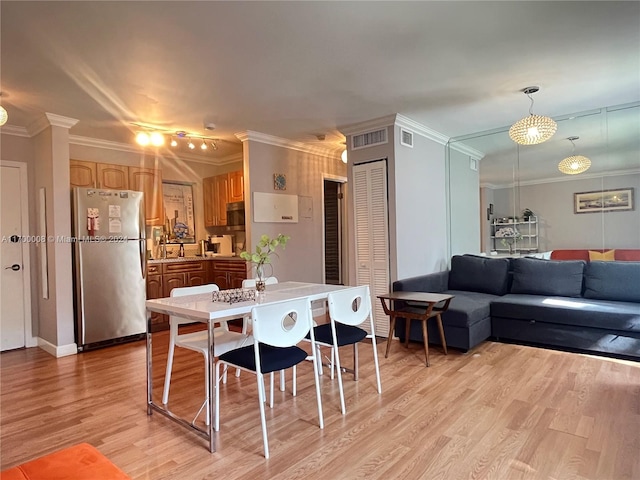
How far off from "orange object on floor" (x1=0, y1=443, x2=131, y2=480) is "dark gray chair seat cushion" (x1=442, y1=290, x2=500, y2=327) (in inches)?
124

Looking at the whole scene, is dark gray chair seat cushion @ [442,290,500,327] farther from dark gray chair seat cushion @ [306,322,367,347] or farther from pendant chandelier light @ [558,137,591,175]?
pendant chandelier light @ [558,137,591,175]

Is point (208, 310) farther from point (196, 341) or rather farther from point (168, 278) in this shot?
point (168, 278)

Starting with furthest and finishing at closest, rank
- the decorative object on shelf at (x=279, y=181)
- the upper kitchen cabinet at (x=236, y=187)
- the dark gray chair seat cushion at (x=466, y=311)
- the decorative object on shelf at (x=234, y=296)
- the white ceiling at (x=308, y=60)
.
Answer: the upper kitchen cabinet at (x=236, y=187), the decorative object on shelf at (x=279, y=181), the dark gray chair seat cushion at (x=466, y=311), the decorative object on shelf at (x=234, y=296), the white ceiling at (x=308, y=60)

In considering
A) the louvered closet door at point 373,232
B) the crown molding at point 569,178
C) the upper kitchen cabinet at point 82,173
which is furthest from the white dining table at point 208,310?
the crown molding at point 569,178

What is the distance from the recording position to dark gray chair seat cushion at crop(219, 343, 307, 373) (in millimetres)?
2154

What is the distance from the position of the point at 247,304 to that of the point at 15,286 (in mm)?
3551

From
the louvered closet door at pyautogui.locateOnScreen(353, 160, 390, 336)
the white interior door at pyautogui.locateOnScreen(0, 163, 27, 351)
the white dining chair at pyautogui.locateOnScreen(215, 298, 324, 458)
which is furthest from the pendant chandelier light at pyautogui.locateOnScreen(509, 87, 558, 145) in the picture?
the white interior door at pyautogui.locateOnScreen(0, 163, 27, 351)

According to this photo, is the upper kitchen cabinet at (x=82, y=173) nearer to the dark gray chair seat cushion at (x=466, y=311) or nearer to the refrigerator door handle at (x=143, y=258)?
the refrigerator door handle at (x=143, y=258)

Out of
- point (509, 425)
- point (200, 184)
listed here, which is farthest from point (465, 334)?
point (200, 184)

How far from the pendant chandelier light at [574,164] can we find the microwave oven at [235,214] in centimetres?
414

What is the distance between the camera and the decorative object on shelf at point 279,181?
16.6 ft

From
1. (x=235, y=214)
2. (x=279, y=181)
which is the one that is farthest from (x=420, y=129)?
(x=235, y=214)

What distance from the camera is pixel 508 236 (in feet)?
16.5

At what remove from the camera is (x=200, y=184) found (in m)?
6.14
